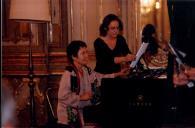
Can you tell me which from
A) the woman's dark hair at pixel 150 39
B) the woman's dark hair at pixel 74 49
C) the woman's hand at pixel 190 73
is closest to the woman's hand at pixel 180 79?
the woman's hand at pixel 190 73

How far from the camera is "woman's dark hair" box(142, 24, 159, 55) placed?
10.9ft

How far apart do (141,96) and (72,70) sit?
1.97ft

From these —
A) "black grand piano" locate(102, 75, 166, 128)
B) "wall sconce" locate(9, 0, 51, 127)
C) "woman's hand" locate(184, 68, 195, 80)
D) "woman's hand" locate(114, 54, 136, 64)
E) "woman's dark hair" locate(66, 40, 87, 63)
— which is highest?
"wall sconce" locate(9, 0, 51, 127)

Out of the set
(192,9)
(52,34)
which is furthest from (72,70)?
(52,34)

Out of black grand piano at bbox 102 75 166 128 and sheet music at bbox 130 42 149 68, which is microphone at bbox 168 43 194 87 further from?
sheet music at bbox 130 42 149 68

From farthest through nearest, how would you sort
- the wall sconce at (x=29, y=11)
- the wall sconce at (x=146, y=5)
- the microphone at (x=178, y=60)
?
the wall sconce at (x=146, y=5), the wall sconce at (x=29, y=11), the microphone at (x=178, y=60)

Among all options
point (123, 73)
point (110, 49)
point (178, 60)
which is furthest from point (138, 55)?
point (178, 60)

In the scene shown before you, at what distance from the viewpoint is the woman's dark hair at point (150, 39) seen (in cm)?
332

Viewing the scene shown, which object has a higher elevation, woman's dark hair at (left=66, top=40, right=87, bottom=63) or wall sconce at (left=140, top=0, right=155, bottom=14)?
wall sconce at (left=140, top=0, right=155, bottom=14)

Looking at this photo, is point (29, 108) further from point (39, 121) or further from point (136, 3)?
point (136, 3)

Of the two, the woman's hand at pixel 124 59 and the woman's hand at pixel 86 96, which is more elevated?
the woman's hand at pixel 124 59

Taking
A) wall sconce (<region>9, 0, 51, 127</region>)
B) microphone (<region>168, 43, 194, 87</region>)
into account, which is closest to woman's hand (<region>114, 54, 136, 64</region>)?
microphone (<region>168, 43, 194, 87</region>)

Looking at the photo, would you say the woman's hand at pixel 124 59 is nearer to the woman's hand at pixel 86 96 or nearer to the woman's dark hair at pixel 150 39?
the woman's dark hair at pixel 150 39

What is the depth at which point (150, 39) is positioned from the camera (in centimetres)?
355
